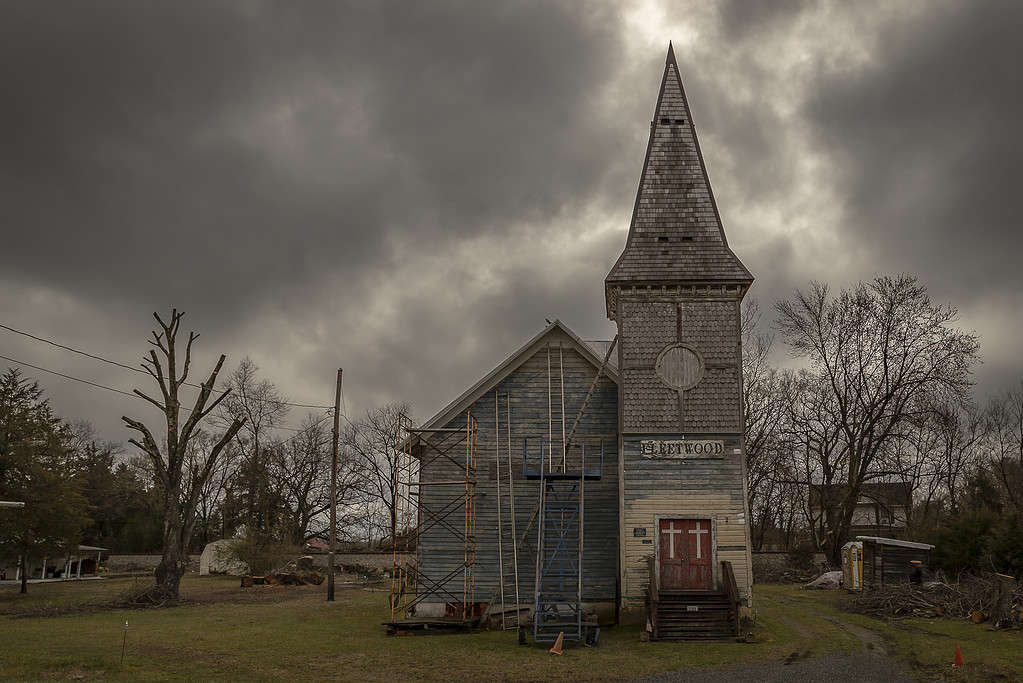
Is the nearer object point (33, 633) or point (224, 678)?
point (224, 678)

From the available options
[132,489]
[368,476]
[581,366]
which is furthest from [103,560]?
[581,366]

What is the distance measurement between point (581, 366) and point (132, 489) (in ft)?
141

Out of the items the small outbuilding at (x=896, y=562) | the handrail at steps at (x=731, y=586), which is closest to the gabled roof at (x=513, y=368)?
the handrail at steps at (x=731, y=586)

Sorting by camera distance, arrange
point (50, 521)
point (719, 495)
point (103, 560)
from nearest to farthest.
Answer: point (719, 495) → point (50, 521) → point (103, 560)

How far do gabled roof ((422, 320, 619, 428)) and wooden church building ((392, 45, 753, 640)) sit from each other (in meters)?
0.04

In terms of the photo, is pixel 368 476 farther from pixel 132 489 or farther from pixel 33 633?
pixel 33 633

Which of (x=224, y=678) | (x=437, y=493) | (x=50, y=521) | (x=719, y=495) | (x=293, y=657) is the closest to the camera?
(x=224, y=678)

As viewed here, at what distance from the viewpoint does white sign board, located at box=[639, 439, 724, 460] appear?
70.8 ft

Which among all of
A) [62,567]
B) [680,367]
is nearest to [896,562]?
[680,367]

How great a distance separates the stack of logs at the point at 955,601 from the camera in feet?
64.2

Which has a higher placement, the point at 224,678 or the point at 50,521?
the point at 50,521

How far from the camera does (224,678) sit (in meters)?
13.8

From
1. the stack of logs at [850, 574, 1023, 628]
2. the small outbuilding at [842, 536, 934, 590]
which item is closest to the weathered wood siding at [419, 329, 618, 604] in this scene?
the stack of logs at [850, 574, 1023, 628]

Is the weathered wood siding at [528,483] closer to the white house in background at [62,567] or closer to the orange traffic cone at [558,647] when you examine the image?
the orange traffic cone at [558,647]
